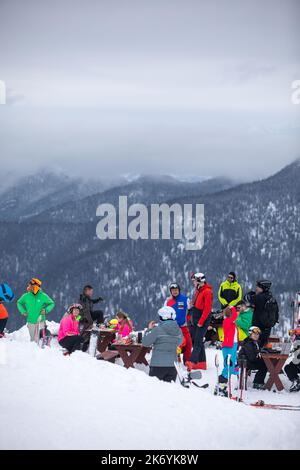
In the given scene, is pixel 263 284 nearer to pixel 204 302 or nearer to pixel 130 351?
pixel 204 302

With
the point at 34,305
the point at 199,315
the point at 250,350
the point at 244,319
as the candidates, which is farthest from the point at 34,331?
the point at 250,350

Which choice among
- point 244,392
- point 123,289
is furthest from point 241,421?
point 123,289

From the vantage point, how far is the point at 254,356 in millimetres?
15633

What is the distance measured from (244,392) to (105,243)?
16723 cm

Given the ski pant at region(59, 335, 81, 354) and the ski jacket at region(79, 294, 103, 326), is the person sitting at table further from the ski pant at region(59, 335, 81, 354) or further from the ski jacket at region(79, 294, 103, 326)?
the ski jacket at region(79, 294, 103, 326)

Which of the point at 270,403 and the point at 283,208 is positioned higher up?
the point at 283,208

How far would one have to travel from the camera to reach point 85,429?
405 inches

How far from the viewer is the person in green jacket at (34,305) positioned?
57.0 feet

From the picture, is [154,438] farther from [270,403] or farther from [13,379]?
[270,403]

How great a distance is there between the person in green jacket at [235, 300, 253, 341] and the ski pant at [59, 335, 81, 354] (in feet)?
9.61

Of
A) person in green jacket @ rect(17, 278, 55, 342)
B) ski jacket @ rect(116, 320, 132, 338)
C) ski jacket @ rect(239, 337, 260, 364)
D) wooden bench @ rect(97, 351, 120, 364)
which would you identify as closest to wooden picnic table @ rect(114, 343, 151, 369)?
wooden bench @ rect(97, 351, 120, 364)

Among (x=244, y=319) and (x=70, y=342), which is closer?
(x=70, y=342)

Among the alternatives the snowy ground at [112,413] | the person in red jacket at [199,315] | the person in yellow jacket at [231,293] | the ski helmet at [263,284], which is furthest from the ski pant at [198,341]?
the snowy ground at [112,413]

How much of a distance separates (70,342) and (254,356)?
3.25 metres
